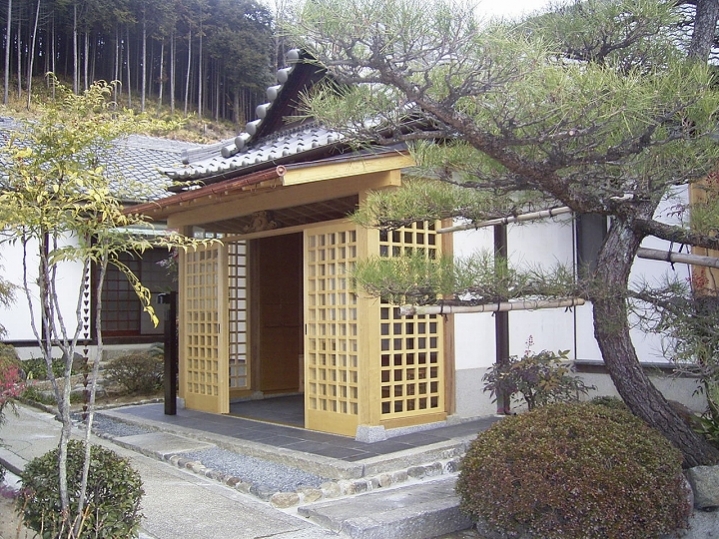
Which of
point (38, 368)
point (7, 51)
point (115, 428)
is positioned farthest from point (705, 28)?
point (7, 51)

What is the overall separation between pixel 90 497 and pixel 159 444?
3.86m

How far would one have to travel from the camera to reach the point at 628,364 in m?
5.16

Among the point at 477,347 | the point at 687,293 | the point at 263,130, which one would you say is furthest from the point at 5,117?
the point at 687,293

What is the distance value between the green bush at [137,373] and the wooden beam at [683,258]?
9360 mm

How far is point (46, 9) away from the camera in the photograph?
34969 mm

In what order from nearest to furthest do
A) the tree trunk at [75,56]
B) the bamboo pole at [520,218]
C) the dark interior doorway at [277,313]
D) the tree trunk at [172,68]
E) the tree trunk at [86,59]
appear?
the bamboo pole at [520,218], the dark interior doorway at [277,313], the tree trunk at [75,56], the tree trunk at [86,59], the tree trunk at [172,68]

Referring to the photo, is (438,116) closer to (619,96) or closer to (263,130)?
(619,96)

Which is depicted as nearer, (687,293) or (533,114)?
(533,114)

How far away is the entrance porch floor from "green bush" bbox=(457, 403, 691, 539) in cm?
203

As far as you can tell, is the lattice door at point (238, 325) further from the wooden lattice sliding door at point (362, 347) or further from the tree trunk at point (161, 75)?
the tree trunk at point (161, 75)

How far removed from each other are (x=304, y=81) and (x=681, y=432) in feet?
23.8

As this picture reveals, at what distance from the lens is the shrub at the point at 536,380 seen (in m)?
7.38

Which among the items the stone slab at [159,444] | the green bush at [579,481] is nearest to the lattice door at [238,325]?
the stone slab at [159,444]

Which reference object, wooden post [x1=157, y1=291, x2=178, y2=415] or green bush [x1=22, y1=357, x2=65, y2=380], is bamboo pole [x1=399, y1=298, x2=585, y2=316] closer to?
wooden post [x1=157, y1=291, x2=178, y2=415]
